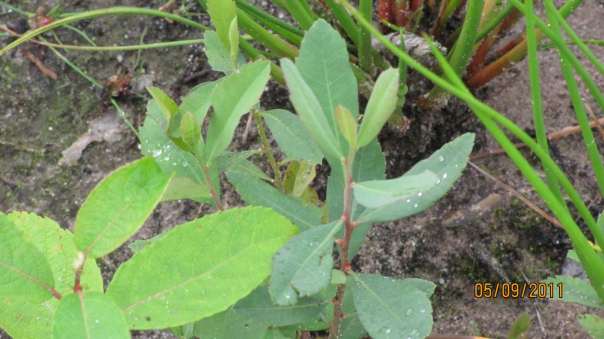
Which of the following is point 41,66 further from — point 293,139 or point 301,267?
point 301,267

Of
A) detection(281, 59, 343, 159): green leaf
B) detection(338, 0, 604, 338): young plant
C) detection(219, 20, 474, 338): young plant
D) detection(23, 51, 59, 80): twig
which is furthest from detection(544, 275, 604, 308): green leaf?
detection(23, 51, 59, 80): twig

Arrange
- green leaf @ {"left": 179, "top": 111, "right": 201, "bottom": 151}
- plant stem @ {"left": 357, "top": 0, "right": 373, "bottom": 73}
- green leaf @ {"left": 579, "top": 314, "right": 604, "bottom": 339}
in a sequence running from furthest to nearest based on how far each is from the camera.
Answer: plant stem @ {"left": 357, "top": 0, "right": 373, "bottom": 73} → green leaf @ {"left": 579, "top": 314, "right": 604, "bottom": 339} → green leaf @ {"left": 179, "top": 111, "right": 201, "bottom": 151}

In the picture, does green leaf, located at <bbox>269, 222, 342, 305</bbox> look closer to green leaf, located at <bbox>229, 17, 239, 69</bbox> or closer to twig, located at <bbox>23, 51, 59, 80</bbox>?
green leaf, located at <bbox>229, 17, 239, 69</bbox>

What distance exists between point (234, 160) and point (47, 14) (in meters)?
0.83

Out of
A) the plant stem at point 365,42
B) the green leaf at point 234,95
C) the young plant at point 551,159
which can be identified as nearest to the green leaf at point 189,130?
the green leaf at point 234,95

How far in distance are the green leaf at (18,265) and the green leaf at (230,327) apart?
0.77 feet

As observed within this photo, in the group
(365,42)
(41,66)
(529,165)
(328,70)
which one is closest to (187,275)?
(328,70)

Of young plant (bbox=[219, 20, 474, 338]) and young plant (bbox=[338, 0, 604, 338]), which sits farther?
young plant (bbox=[338, 0, 604, 338])

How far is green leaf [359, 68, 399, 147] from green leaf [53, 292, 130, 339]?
254mm

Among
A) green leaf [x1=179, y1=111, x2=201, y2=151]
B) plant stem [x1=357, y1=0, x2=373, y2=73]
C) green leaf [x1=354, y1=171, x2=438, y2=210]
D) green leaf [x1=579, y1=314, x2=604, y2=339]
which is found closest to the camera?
green leaf [x1=354, y1=171, x2=438, y2=210]

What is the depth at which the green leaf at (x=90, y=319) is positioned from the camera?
0.58 meters

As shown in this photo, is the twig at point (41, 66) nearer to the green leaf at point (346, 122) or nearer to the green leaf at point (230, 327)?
the green leaf at point (230, 327)

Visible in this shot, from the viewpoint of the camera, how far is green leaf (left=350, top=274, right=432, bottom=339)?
2.28 ft

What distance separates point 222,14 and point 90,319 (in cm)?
37
